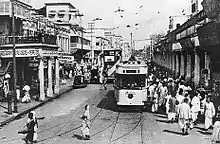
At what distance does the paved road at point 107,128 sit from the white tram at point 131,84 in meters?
0.85

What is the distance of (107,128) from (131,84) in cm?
544

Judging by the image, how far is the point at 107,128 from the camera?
17.6 metres

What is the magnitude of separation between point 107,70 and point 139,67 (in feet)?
78.6

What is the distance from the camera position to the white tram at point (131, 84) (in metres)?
22.0

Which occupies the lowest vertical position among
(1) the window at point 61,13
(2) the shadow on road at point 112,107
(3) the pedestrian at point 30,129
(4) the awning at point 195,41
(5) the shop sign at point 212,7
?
(2) the shadow on road at point 112,107

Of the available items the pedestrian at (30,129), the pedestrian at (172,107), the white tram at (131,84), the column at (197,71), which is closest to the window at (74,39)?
the column at (197,71)

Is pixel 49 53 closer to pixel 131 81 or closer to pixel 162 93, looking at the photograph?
pixel 131 81

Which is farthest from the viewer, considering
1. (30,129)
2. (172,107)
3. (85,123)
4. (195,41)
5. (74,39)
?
(74,39)

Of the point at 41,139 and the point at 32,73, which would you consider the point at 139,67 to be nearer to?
the point at 41,139

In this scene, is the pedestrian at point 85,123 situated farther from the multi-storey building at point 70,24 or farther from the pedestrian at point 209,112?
the multi-storey building at point 70,24

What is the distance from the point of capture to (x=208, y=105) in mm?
16188

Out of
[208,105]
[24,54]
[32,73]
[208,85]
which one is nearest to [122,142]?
[208,105]

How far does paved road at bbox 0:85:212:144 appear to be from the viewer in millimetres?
14898

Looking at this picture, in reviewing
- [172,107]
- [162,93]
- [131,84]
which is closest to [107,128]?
[172,107]
